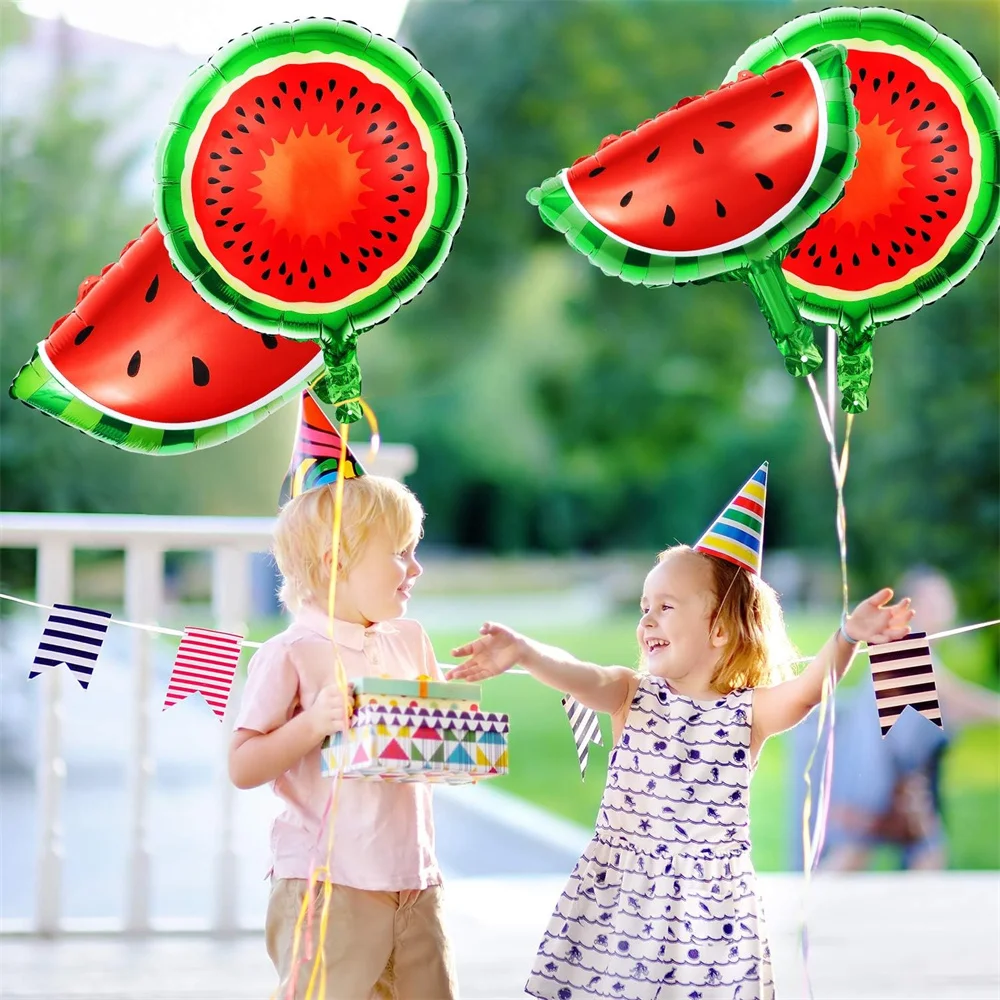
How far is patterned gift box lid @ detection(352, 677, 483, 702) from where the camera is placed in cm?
134

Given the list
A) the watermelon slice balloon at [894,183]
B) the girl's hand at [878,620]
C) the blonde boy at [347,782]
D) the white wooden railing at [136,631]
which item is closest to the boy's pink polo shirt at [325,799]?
the blonde boy at [347,782]

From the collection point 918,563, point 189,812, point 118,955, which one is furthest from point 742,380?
point 118,955

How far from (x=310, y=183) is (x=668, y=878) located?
809 millimetres

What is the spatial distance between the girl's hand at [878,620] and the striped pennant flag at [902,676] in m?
0.07

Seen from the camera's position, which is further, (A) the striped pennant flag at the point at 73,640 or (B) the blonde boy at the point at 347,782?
(A) the striped pennant flag at the point at 73,640

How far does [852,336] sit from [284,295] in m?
0.63

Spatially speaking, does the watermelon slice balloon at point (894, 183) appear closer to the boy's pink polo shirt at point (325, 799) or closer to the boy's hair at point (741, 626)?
the boy's hair at point (741, 626)

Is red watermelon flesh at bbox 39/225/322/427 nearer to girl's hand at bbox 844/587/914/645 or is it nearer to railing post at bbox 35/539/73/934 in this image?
girl's hand at bbox 844/587/914/645

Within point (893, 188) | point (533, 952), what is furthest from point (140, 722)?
point (893, 188)

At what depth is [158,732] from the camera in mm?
9898

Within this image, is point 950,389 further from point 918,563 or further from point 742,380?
point 742,380

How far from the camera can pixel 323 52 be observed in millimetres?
1354

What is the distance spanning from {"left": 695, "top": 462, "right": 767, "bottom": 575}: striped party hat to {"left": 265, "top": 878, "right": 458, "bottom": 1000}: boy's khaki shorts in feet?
1.58

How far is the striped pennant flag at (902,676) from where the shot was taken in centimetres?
149
